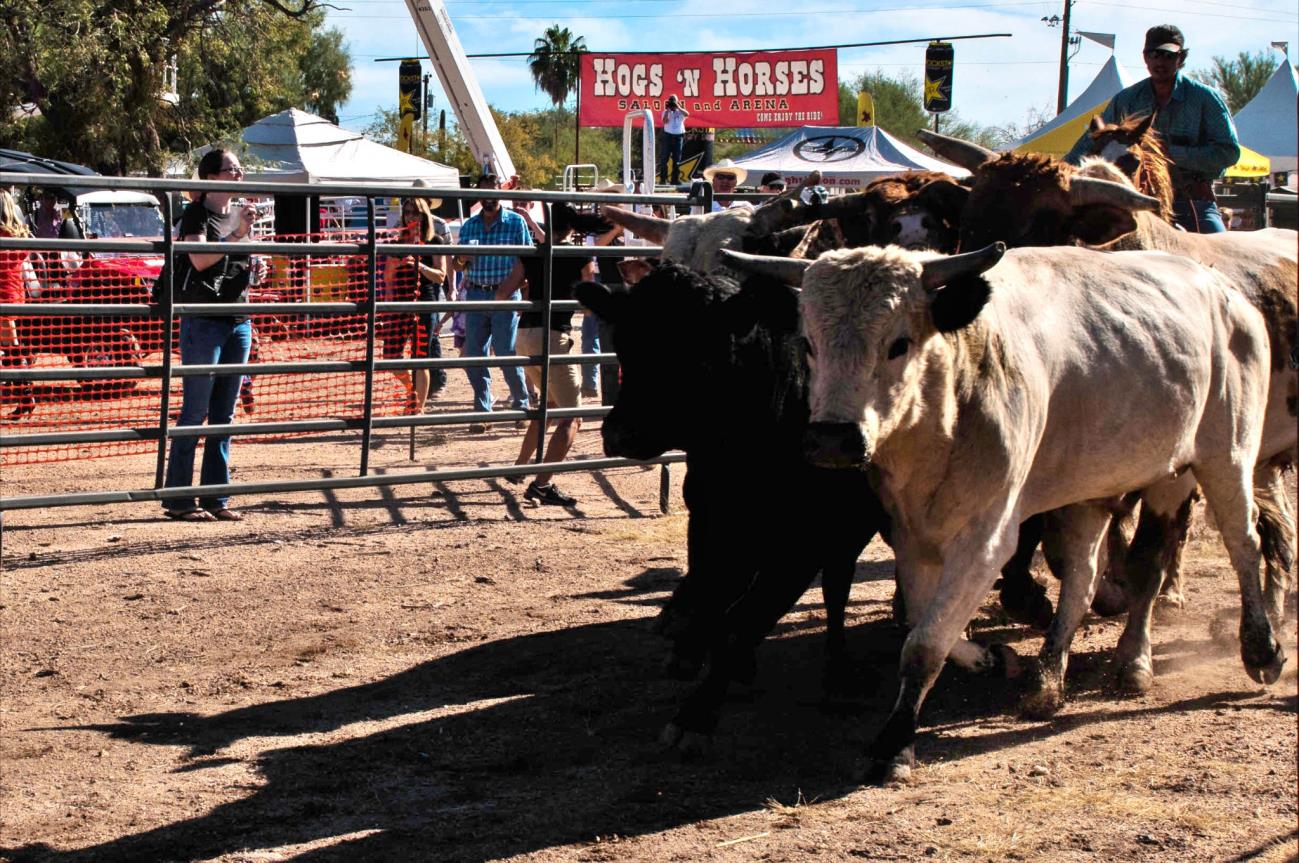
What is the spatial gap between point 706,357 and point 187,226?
14.6ft

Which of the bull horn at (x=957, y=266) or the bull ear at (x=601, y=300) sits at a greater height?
the bull horn at (x=957, y=266)

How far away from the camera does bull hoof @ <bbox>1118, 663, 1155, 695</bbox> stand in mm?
6223

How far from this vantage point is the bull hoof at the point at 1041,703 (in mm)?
5879

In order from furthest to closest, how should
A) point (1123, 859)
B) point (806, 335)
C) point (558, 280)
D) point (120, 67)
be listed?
point (120, 67) → point (558, 280) → point (806, 335) → point (1123, 859)

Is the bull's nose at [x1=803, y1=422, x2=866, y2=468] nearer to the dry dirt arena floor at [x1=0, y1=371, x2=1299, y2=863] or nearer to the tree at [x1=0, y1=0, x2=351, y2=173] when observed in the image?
the dry dirt arena floor at [x1=0, y1=371, x2=1299, y2=863]

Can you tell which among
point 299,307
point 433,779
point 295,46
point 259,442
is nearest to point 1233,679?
point 433,779

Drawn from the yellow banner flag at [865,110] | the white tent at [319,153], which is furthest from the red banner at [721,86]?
the white tent at [319,153]

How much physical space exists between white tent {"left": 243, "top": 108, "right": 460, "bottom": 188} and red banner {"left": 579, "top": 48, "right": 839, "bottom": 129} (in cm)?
509

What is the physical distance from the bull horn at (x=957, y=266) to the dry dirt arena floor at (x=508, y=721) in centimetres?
172

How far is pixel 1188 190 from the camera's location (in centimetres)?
852

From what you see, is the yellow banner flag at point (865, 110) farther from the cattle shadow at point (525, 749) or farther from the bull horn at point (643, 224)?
the cattle shadow at point (525, 749)

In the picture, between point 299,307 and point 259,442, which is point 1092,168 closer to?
point 299,307

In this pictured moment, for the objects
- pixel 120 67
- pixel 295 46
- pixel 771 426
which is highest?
pixel 295 46

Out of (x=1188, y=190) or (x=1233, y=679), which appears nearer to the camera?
(x=1233, y=679)
